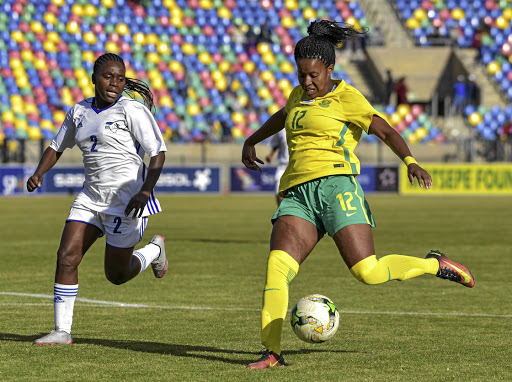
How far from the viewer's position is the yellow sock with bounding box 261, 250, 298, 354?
6598 millimetres

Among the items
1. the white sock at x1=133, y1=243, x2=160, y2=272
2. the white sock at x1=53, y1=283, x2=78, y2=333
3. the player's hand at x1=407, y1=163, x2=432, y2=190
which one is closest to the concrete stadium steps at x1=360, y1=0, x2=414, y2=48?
the white sock at x1=133, y1=243, x2=160, y2=272

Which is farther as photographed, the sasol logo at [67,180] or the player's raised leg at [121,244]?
the sasol logo at [67,180]

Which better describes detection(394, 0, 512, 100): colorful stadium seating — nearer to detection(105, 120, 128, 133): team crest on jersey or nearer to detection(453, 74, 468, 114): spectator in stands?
detection(453, 74, 468, 114): spectator in stands

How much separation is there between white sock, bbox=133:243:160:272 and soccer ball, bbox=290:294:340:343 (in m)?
2.09

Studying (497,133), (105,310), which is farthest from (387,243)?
(497,133)

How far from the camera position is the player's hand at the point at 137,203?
24.2 feet

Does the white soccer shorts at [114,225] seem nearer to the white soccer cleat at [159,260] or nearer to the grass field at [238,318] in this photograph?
the grass field at [238,318]

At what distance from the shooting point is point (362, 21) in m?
43.8

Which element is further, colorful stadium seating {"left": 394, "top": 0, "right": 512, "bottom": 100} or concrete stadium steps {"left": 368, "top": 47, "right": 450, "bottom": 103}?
colorful stadium seating {"left": 394, "top": 0, "right": 512, "bottom": 100}

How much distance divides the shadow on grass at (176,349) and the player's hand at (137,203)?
972mm

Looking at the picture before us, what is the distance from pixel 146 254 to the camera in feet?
29.0

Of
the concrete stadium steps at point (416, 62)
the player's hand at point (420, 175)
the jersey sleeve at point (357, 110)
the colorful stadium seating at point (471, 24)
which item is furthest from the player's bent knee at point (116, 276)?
the colorful stadium seating at point (471, 24)

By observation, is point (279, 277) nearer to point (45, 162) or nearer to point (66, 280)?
point (66, 280)

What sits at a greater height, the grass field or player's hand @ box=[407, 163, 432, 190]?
player's hand @ box=[407, 163, 432, 190]
